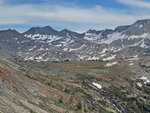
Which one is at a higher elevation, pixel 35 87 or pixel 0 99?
pixel 0 99

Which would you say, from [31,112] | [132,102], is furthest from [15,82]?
[132,102]

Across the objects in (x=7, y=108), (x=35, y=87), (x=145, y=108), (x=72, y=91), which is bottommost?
(x=145, y=108)

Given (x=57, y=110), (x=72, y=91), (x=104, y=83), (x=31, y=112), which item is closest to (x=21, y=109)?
(x=31, y=112)

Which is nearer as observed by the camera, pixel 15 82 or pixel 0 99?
pixel 0 99

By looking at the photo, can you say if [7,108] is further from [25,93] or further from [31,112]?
[25,93]

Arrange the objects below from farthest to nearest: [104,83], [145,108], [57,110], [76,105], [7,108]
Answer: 1. [104,83]
2. [145,108]
3. [76,105]
4. [57,110]
5. [7,108]

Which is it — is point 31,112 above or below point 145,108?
above

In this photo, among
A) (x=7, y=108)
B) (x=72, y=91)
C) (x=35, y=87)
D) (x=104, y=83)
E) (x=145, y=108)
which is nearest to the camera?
(x=7, y=108)

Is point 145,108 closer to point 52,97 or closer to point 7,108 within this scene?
point 52,97

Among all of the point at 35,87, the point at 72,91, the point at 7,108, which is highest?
the point at 7,108
